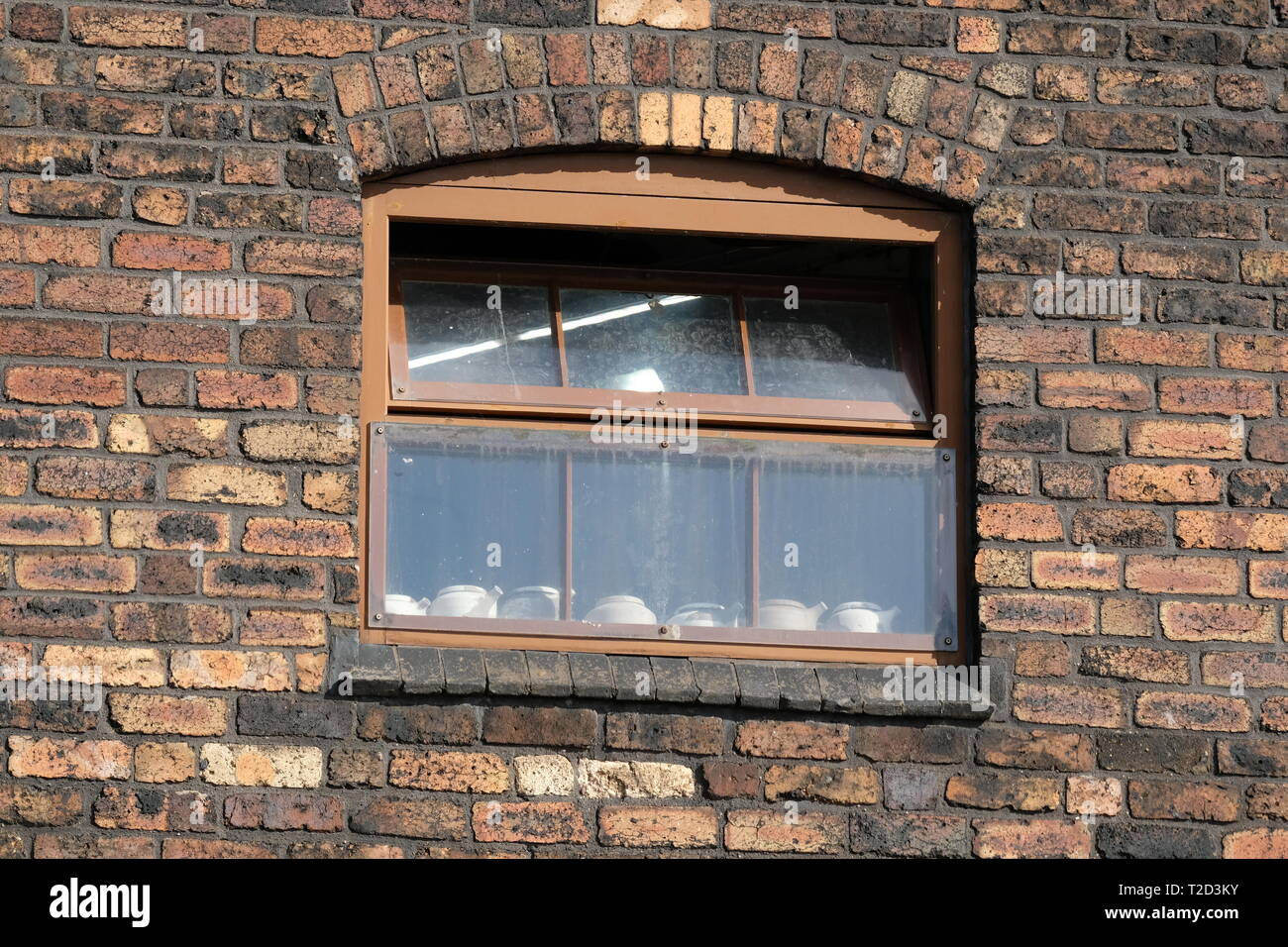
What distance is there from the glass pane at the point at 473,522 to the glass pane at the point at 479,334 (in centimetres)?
17

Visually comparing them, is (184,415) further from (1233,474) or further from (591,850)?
(1233,474)

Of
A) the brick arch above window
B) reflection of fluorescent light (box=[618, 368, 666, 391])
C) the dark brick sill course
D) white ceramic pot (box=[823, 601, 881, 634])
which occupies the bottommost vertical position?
the dark brick sill course

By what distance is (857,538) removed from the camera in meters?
5.09

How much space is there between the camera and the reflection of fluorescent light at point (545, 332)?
512cm

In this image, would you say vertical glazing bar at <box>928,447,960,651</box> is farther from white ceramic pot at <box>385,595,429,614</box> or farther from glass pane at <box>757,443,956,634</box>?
white ceramic pot at <box>385,595,429,614</box>

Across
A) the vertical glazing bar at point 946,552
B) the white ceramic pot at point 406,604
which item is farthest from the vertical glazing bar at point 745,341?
the white ceramic pot at point 406,604

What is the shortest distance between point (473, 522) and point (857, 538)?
98 centimetres

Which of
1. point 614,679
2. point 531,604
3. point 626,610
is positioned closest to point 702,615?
point 626,610

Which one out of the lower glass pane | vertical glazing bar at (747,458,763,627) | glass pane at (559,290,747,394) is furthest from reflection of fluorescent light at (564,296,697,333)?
vertical glazing bar at (747,458,763,627)

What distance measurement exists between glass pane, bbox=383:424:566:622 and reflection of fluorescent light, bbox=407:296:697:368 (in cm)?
21

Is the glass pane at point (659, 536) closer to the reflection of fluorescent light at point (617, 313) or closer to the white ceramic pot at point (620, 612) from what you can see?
the white ceramic pot at point (620, 612)

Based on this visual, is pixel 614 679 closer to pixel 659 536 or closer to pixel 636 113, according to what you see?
pixel 659 536

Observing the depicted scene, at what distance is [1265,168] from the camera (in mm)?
5188

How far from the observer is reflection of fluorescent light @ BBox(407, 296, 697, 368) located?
512cm
